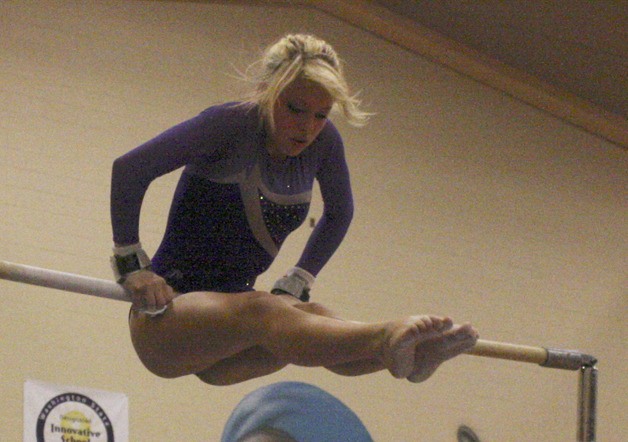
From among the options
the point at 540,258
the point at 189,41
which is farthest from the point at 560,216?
the point at 189,41

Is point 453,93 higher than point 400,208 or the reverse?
higher

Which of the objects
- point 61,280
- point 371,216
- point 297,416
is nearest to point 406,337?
point 61,280

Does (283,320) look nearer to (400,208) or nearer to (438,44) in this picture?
(400,208)

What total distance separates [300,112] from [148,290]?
544 mm

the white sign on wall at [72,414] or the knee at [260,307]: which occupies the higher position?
the knee at [260,307]

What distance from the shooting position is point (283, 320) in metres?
2.17

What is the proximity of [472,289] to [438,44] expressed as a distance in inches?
46.7

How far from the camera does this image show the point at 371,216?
4.54m

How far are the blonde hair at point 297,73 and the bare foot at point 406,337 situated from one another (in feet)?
1.87

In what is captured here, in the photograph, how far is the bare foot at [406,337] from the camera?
1991mm

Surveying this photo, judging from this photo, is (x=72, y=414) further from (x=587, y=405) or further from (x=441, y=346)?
(x=441, y=346)

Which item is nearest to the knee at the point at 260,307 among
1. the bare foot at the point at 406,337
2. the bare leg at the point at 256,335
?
the bare leg at the point at 256,335

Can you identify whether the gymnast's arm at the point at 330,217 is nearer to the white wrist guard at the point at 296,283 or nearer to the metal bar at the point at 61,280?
the white wrist guard at the point at 296,283

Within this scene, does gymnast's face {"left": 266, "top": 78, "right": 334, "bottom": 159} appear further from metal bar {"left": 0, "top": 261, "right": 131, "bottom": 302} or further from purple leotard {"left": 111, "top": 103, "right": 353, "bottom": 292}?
metal bar {"left": 0, "top": 261, "right": 131, "bottom": 302}
